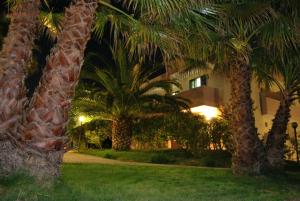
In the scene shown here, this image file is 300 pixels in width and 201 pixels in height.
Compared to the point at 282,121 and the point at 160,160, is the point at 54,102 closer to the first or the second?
the point at 282,121

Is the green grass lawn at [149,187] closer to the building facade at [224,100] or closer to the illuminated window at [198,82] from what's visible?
the building facade at [224,100]

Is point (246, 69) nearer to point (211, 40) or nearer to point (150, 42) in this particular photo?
point (211, 40)

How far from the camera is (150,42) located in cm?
959

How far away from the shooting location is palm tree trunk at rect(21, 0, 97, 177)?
7.09m

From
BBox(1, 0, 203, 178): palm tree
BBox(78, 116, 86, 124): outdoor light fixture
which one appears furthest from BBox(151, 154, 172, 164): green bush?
BBox(1, 0, 203, 178): palm tree

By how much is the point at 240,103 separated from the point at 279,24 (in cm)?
278

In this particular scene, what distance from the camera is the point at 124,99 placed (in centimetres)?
2177

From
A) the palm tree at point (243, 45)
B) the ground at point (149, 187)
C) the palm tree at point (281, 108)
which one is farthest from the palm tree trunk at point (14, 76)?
the palm tree at point (281, 108)

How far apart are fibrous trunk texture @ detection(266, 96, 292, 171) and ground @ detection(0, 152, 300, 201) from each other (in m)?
0.97

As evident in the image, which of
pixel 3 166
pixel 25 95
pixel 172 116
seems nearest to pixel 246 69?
pixel 25 95

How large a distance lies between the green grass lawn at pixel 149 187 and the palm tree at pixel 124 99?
1046 centimetres

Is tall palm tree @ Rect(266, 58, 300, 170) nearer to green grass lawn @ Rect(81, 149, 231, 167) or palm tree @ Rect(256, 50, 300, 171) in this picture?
palm tree @ Rect(256, 50, 300, 171)

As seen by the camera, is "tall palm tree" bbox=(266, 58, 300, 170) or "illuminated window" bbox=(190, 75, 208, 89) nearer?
"tall palm tree" bbox=(266, 58, 300, 170)

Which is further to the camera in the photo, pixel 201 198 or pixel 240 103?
pixel 240 103
